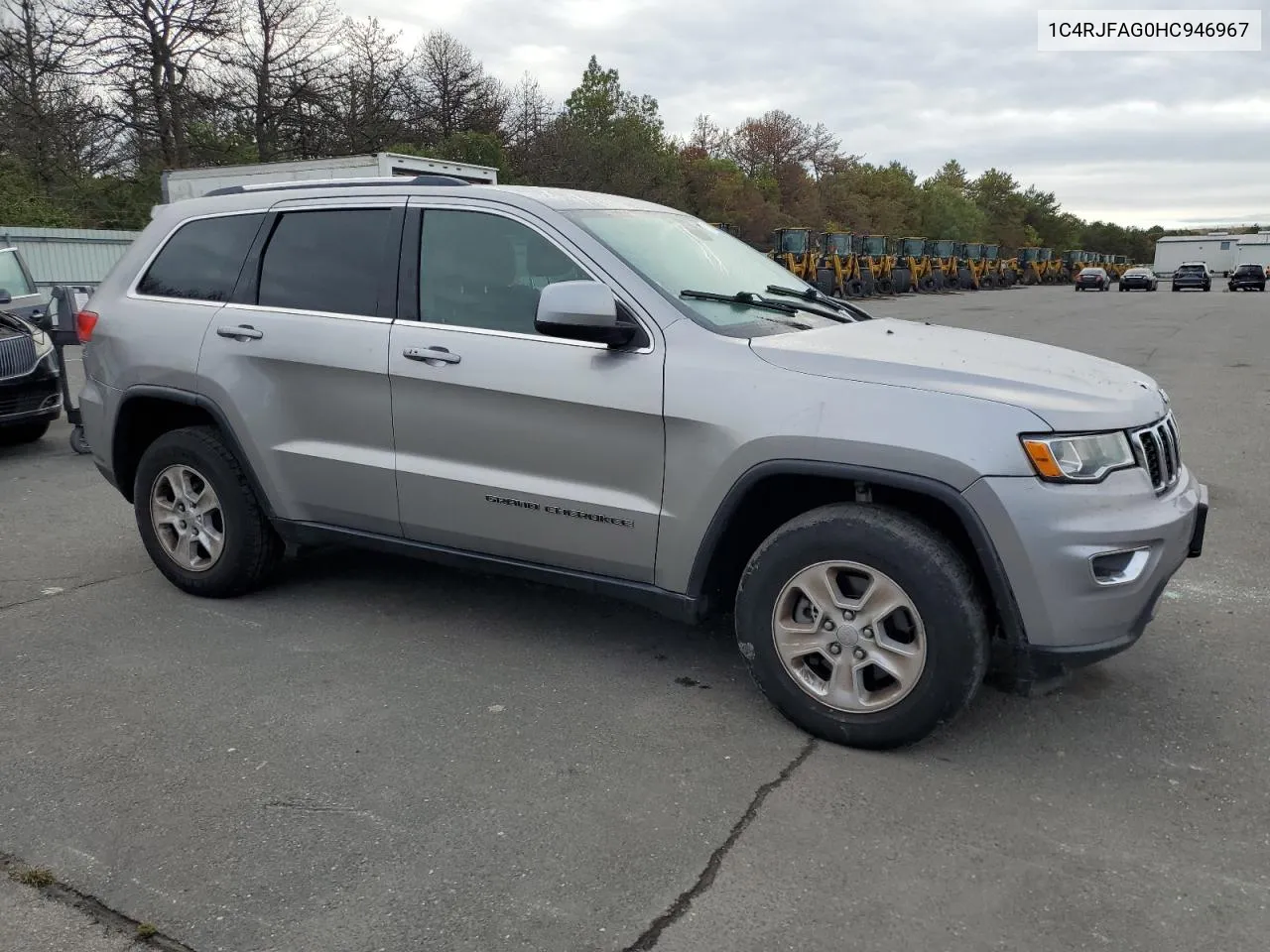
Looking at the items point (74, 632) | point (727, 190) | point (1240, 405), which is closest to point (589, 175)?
point (727, 190)

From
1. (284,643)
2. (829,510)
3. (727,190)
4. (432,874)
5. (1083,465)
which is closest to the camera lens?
(432,874)

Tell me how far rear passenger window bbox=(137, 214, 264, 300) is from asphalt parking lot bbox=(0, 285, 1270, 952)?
145cm

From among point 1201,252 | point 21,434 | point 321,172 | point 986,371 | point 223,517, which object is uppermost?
point 321,172

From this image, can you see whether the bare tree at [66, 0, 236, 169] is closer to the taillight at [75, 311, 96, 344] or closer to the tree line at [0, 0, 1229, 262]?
the tree line at [0, 0, 1229, 262]

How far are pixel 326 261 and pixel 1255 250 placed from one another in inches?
3451

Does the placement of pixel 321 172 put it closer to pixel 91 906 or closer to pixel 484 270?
pixel 484 270

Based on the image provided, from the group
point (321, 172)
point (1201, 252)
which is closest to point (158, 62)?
point (321, 172)

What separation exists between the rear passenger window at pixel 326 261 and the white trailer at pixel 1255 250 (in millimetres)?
86714

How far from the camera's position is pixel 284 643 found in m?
4.40

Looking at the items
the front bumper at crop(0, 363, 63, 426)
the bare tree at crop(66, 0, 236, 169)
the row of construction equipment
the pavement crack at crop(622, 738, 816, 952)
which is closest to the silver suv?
the pavement crack at crop(622, 738, 816, 952)

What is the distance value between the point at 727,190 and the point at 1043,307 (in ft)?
79.5

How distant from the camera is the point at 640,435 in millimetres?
3646

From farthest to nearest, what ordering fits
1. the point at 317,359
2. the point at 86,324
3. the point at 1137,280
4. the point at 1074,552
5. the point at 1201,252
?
1. the point at 1201,252
2. the point at 1137,280
3. the point at 86,324
4. the point at 317,359
5. the point at 1074,552

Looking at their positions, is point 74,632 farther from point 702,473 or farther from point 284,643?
point 702,473
